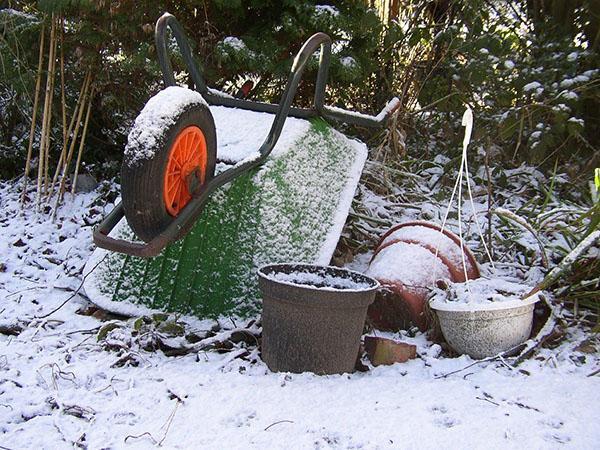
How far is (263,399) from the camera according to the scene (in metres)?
1.43

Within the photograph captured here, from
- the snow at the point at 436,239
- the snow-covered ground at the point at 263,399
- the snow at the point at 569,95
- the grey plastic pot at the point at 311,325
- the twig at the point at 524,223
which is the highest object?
the snow at the point at 569,95

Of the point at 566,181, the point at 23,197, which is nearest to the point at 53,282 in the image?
the point at 23,197

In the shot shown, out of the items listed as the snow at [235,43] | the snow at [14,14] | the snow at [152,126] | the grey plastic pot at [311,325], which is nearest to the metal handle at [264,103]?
the snow at [235,43]

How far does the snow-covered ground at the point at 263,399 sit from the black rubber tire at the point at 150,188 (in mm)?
361

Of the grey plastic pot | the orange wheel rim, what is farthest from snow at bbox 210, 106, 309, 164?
the grey plastic pot

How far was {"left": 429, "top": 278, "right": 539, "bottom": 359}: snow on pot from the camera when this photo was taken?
175 centimetres

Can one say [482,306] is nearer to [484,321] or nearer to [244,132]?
[484,321]

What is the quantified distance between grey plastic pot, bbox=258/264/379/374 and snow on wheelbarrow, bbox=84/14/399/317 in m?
0.30

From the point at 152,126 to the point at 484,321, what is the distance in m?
1.11

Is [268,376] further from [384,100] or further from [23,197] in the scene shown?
[384,100]

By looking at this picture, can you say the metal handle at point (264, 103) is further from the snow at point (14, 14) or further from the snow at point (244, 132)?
the snow at point (14, 14)

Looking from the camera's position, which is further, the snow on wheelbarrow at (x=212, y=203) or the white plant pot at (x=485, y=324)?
the white plant pot at (x=485, y=324)

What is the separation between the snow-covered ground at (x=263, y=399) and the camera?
4.13 ft

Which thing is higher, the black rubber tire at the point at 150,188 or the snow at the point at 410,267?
the black rubber tire at the point at 150,188
